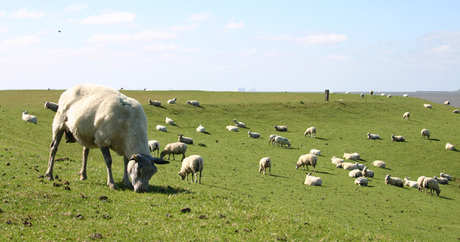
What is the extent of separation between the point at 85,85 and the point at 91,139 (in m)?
→ 2.58

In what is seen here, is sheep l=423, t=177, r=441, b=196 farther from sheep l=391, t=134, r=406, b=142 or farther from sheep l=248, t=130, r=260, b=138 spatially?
sheep l=248, t=130, r=260, b=138

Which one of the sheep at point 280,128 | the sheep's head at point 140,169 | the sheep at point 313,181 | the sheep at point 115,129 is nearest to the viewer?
the sheep's head at point 140,169

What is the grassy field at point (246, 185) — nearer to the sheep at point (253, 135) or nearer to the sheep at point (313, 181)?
the sheep at point (313, 181)

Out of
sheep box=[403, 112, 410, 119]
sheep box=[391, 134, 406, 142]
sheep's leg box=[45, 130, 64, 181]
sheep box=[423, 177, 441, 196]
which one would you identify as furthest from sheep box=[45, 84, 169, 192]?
sheep box=[403, 112, 410, 119]

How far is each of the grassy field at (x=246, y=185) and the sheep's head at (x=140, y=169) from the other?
47 cm

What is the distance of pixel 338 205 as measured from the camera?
24219mm

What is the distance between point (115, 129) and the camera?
15.3 m

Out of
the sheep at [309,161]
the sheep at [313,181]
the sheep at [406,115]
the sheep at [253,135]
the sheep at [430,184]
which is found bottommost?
the sheep at [430,184]

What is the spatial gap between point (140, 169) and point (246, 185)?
13.0 metres

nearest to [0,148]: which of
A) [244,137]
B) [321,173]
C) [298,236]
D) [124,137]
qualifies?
[124,137]

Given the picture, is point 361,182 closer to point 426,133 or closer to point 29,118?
point 426,133

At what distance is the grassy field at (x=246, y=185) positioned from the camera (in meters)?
12.2

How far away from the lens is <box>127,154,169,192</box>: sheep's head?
14797 mm

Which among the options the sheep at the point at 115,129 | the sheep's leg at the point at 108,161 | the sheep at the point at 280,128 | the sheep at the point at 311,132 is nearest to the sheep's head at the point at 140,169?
the sheep at the point at 115,129
